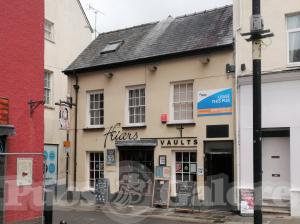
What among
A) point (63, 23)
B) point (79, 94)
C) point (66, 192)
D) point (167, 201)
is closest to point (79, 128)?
point (79, 94)

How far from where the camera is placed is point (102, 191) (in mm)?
18328

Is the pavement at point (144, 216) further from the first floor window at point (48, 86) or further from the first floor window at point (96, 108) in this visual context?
the first floor window at point (48, 86)

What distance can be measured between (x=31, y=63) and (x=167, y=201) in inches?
289

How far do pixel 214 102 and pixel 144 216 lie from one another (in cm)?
449

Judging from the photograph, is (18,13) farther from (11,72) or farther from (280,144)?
(280,144)

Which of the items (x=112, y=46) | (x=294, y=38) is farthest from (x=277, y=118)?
(x=112, y=46)

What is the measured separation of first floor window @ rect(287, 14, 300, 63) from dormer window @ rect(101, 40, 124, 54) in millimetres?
7867

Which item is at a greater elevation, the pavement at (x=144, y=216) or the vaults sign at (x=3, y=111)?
the vaults sign at (x=3, y=111)

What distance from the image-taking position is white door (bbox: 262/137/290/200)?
583 inches

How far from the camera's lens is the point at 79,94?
2030 cm

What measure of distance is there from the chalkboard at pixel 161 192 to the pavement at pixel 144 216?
0.38m

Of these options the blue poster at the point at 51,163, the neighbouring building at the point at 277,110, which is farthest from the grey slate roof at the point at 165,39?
the blue poster at the point at 51,163

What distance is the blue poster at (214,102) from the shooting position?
15.9 metres

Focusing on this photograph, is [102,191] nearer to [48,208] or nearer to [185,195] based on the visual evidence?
[185,195]
